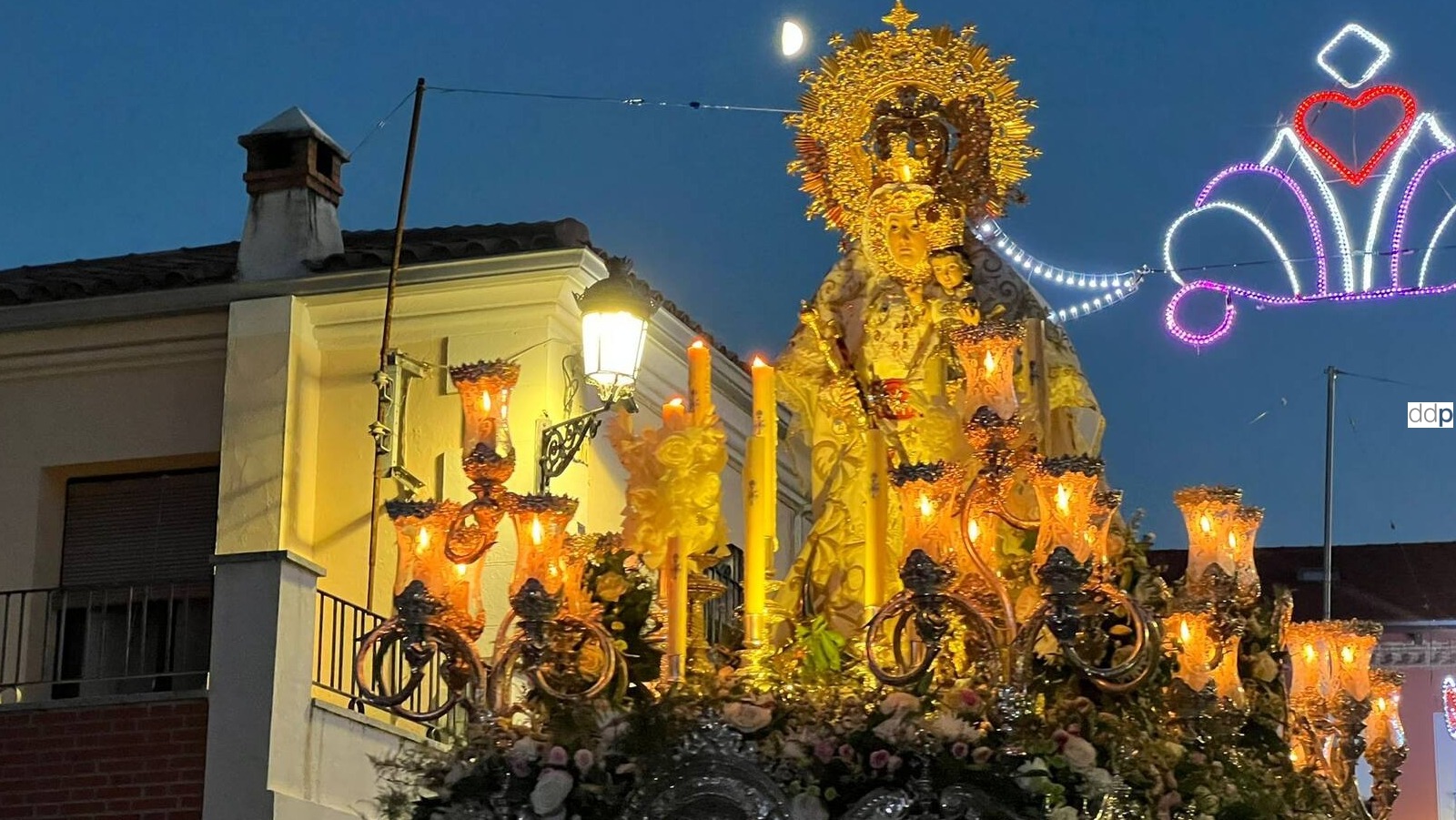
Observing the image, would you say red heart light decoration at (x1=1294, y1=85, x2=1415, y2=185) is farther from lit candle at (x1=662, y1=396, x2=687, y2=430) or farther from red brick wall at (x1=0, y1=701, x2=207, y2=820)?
red brick wall at (x1=0, y1=701, x2=207, y2=820)

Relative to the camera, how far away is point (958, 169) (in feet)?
31.1

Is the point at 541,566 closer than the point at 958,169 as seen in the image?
Yes

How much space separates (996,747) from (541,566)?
189cm

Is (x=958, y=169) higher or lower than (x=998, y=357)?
higher

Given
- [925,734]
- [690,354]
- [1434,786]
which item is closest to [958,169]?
[690,354]

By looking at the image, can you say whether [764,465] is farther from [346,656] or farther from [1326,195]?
[346,656]

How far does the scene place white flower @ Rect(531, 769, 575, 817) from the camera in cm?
798

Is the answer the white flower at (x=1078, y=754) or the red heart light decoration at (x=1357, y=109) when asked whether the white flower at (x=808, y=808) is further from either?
the red heart light decoration at (x=1357, y=109)

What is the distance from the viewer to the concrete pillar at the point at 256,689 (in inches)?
452

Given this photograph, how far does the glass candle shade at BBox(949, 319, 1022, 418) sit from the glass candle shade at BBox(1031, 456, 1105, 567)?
0.35 metres

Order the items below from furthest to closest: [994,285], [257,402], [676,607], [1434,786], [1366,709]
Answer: [1434,786] < [257,402] < [1366,709] < [994,285] < [676,607]

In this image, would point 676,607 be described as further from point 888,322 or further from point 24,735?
point 24,735

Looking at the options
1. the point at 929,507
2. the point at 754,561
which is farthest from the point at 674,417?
the point at 929,507

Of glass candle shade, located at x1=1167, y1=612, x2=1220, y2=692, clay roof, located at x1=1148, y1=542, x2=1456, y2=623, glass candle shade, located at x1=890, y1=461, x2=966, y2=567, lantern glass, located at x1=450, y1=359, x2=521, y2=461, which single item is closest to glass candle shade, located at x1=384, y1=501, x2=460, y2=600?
lantern glass, located at x1=450, y1=359, x2=521, y2=461
